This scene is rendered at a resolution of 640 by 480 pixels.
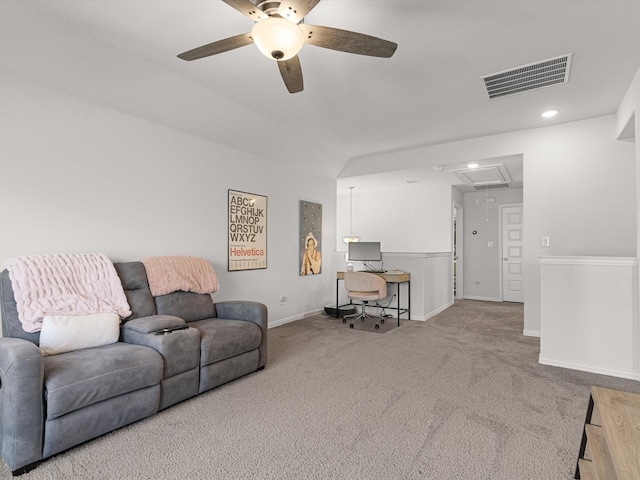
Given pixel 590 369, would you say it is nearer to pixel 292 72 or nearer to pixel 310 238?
pixel 292 72

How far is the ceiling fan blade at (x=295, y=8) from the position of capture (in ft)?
5.68

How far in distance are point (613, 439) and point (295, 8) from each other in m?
2.22

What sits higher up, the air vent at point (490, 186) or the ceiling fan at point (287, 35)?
the air vent at point (490, 186)

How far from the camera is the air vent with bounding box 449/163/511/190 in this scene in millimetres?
5492

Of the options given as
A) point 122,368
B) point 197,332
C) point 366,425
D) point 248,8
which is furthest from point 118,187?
point 366,425

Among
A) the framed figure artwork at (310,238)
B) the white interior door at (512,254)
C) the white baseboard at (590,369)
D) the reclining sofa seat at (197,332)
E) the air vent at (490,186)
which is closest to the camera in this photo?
the reclining sofa seat at (197,332)

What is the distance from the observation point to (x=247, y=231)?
4.51m

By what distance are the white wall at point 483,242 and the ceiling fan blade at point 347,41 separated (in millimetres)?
6451

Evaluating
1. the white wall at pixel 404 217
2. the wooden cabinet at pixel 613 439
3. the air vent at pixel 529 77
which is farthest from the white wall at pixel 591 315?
the white wall at pixel 404 217

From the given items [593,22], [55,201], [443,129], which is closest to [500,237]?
[443,129]

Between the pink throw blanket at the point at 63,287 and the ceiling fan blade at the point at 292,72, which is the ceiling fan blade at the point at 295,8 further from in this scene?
the pink throw blanket at the point at 63,287

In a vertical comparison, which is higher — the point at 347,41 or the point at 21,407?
the point at 347,41

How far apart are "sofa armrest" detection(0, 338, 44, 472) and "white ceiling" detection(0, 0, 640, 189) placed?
207 centimetres

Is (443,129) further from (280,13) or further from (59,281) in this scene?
(59,281)
